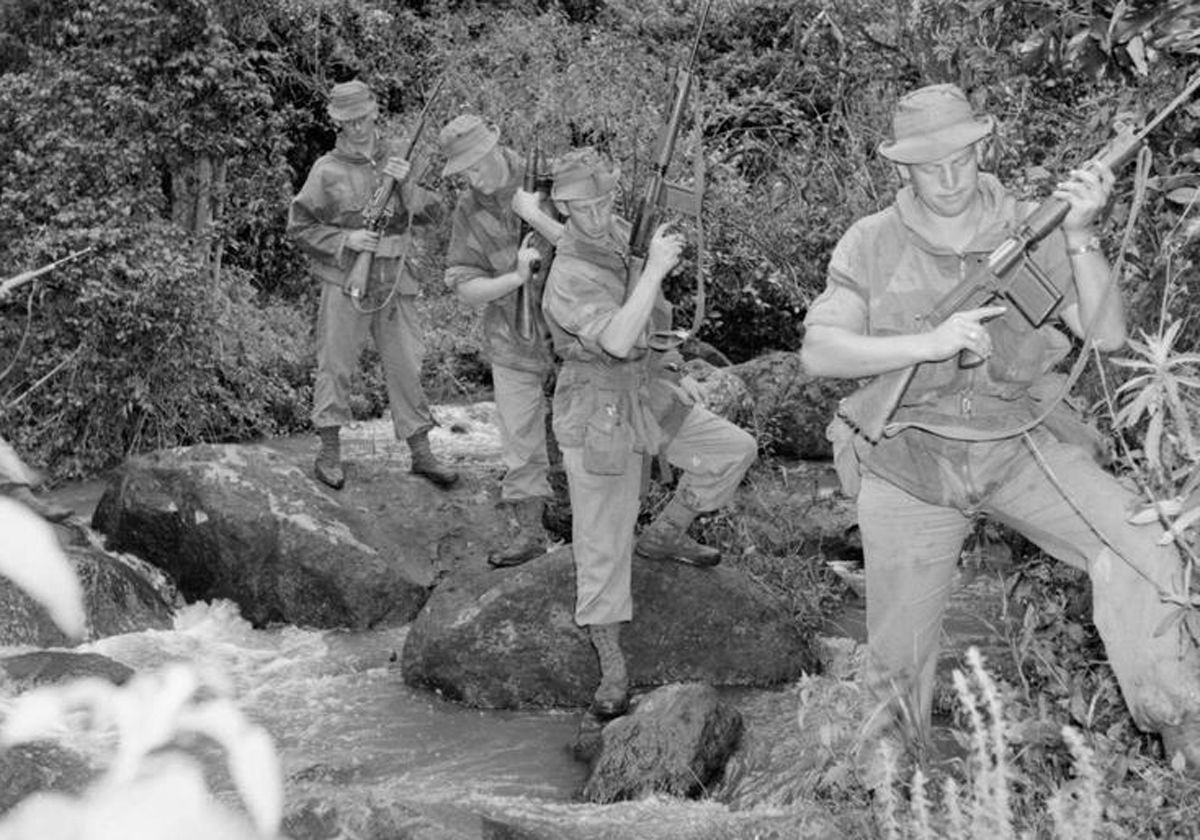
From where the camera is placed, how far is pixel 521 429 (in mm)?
7730

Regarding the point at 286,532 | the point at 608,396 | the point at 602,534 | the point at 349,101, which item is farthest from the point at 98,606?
the point at 608,396

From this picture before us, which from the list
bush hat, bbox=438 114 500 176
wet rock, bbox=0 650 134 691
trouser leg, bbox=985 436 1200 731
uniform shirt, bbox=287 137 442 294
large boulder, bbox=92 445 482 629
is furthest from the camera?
uniform shirt, bbox=287 137 442 294

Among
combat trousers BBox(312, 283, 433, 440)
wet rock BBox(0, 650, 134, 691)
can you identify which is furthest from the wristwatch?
combat trousers BBox(312, 283, 433, 440)

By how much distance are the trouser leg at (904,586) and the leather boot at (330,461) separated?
4958mm

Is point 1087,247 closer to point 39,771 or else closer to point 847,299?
point 847,299

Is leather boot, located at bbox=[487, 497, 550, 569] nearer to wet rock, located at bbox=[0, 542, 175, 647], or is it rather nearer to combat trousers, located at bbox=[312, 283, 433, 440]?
combat trousers, located at bbox=[312, 283, 433, 440]

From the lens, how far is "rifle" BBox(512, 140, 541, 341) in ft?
23.9

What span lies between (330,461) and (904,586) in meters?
5.21

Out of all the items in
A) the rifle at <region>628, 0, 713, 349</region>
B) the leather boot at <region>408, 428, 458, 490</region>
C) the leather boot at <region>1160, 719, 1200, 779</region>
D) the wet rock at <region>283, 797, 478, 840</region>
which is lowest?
the leather boot at <region>408, 428, 458, 490</region>

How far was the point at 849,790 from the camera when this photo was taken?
4594 mm

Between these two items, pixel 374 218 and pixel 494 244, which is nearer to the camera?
pixel 494 244

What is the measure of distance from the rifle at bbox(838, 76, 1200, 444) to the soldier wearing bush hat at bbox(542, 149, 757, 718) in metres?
1.62

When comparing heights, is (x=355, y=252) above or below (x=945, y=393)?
below

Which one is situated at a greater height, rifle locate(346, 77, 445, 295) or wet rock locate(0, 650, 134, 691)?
rifle locate(346, 77, 445, 295)
